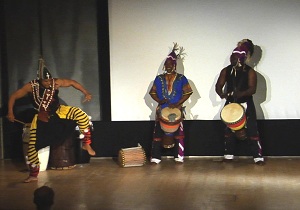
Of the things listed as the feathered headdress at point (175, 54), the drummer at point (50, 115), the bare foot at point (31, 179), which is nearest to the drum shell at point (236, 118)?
the feathered headdress at point (175, 54)

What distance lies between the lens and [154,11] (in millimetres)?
8523

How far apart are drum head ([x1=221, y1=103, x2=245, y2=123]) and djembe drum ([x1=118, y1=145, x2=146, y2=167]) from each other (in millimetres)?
1171

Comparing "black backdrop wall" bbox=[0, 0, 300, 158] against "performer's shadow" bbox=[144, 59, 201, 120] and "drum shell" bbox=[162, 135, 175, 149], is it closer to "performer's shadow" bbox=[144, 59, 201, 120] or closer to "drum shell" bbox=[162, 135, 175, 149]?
"performer's shadow" bbox=[144, 59, 201, 120]

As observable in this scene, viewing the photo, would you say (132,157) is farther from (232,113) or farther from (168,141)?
(232,113)

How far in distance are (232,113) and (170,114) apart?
30.0 inches

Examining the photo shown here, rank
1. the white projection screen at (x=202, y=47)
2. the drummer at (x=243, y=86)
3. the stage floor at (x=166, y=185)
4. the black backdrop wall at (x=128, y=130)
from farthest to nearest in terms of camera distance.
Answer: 1. the black backdrop wall at (x=128, y=130)
2. the white projection screen at (x=202, y=47)
3. the drummer at (x=243, y=86)
4. the stage floor at (x=166, y=185)

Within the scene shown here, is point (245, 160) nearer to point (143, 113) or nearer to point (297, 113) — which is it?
point (297, 113)

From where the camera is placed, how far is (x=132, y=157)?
812cm

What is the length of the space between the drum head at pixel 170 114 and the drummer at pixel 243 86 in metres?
0.58

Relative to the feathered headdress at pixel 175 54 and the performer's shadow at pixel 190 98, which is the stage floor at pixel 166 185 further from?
the feathered headdress at pixel 175 54

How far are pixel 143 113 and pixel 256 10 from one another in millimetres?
2009

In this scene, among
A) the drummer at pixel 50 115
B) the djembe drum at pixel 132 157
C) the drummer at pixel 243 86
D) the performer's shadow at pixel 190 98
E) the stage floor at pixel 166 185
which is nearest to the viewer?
the stage floor at pixel 166 185

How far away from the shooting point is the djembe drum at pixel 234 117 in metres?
7.73

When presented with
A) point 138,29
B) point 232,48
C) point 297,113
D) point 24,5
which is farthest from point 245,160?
point 24,5
